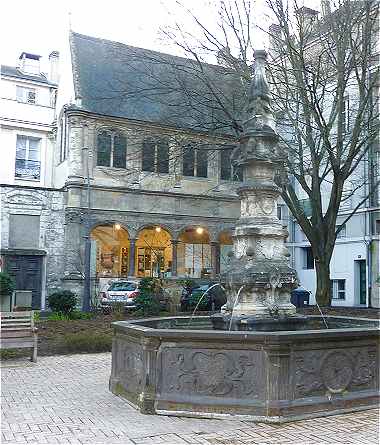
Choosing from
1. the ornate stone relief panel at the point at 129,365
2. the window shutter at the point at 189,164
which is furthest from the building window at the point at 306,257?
the ornate stone relief panel at the point at 129,365

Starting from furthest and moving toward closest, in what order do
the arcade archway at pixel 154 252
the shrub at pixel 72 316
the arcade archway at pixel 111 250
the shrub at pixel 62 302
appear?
1. the arcade archway at pixel 154 252
2. the arcade archway at pixel 111 250
3. the shrub at pixel 62 302
4. the shrub at pixel 72 316

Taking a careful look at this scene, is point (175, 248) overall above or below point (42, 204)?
below

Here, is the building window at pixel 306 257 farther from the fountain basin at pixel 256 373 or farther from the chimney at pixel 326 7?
the fountain basin at pixel 256 373

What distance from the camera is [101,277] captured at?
30688mm

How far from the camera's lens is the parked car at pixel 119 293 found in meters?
26.1

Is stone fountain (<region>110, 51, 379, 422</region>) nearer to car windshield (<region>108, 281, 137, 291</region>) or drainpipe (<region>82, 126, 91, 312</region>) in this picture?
car windshield (<region>108, 281, 137, 291</region>)

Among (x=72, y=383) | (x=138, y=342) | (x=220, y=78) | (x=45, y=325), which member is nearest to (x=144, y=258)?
(x=220, y=78)

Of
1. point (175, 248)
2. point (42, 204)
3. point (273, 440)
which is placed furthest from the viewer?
point (175, 248)

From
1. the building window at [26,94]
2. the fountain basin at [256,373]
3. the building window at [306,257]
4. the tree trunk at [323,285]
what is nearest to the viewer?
the fountain basin at [256,373]

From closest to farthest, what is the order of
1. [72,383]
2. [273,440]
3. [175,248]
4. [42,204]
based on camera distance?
1. [273,440]
2. [72,383]
3. [42,204]
4. [175,248]

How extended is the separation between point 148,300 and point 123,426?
42.9ft

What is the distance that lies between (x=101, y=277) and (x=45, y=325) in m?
13.4

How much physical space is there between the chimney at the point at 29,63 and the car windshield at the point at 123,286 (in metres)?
22.0

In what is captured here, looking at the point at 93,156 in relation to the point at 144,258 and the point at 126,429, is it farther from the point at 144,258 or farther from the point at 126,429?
the point at 126,429
